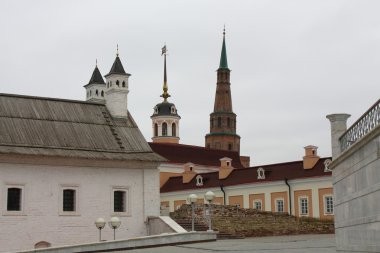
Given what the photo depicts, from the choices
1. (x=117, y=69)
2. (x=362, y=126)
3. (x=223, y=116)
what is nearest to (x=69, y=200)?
(x=117, y=69)

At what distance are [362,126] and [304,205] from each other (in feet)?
114

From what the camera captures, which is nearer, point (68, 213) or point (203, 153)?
point (68, 213)

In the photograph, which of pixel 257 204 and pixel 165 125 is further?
pixel 165 125

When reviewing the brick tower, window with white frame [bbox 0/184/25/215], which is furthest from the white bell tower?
the brick tower

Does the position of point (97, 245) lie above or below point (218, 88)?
below

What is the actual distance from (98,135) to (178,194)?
27.6 meters

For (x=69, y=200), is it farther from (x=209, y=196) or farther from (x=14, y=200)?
(x=209, y=196)

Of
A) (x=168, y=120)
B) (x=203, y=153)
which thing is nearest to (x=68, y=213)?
(x=203, y=153)

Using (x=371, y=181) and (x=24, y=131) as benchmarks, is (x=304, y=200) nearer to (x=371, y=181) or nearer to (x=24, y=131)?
(x=24, y=131)

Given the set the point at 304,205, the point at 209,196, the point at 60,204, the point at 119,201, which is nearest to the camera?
the point at 209,196

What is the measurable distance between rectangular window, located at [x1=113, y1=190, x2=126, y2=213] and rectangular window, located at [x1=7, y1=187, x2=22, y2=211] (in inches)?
199

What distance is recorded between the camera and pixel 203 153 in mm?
77312

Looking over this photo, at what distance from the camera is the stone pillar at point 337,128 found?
17266 mm

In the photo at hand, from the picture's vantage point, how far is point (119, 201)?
34531 millimetres
